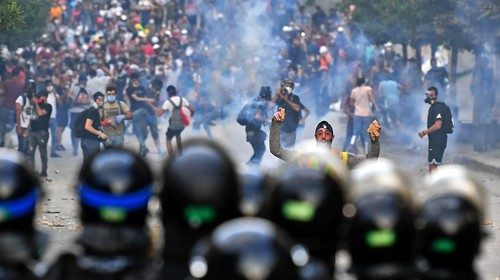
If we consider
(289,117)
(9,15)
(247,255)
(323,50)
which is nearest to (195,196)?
(247,255)

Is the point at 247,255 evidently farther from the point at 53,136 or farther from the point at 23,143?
the point at 53,136

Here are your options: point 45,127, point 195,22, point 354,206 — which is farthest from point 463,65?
point 354,206

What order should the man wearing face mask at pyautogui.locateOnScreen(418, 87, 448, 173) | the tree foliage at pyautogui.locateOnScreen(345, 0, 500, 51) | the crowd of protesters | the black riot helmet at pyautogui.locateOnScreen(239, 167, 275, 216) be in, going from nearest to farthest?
the black riot helmet at pyautogui.locateOnScreen(239, 167, 275, 216)
the man wearing face mask at pyautogui.locateOnScreen(418, 87, 448, 173)
the tree foliage at pyautogui.locateOnScreen(345, 0, 500, 51)
the crowd of protesters

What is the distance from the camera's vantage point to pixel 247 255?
3260mm

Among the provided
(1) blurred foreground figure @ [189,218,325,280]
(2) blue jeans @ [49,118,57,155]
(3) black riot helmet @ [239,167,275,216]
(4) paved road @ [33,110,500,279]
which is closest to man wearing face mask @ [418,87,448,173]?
(4) paved road @ [33,110,500,279]

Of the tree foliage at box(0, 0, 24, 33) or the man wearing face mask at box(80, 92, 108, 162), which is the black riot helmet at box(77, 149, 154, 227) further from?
the tree foliage at box(0, 0, 24, 33)

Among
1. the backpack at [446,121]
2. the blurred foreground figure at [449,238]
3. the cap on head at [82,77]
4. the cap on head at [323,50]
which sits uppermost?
the blurred foreground figure at [449,238]

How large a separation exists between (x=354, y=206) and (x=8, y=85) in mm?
17313

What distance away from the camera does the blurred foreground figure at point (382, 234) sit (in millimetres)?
3914

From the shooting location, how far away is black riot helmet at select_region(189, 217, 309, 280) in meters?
3.24

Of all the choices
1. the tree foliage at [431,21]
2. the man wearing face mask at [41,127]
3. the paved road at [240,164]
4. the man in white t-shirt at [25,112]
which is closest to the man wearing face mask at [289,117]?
the paved road at [240,164]

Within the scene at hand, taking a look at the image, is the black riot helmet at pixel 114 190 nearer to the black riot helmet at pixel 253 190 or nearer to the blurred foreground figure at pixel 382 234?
the black riot helmet at pixel 253 190

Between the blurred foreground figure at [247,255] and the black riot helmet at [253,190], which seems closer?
the blurred foreground figure at [247,255]

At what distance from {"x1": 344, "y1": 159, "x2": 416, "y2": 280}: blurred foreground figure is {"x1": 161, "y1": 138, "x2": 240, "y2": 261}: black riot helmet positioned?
36 centimetres
